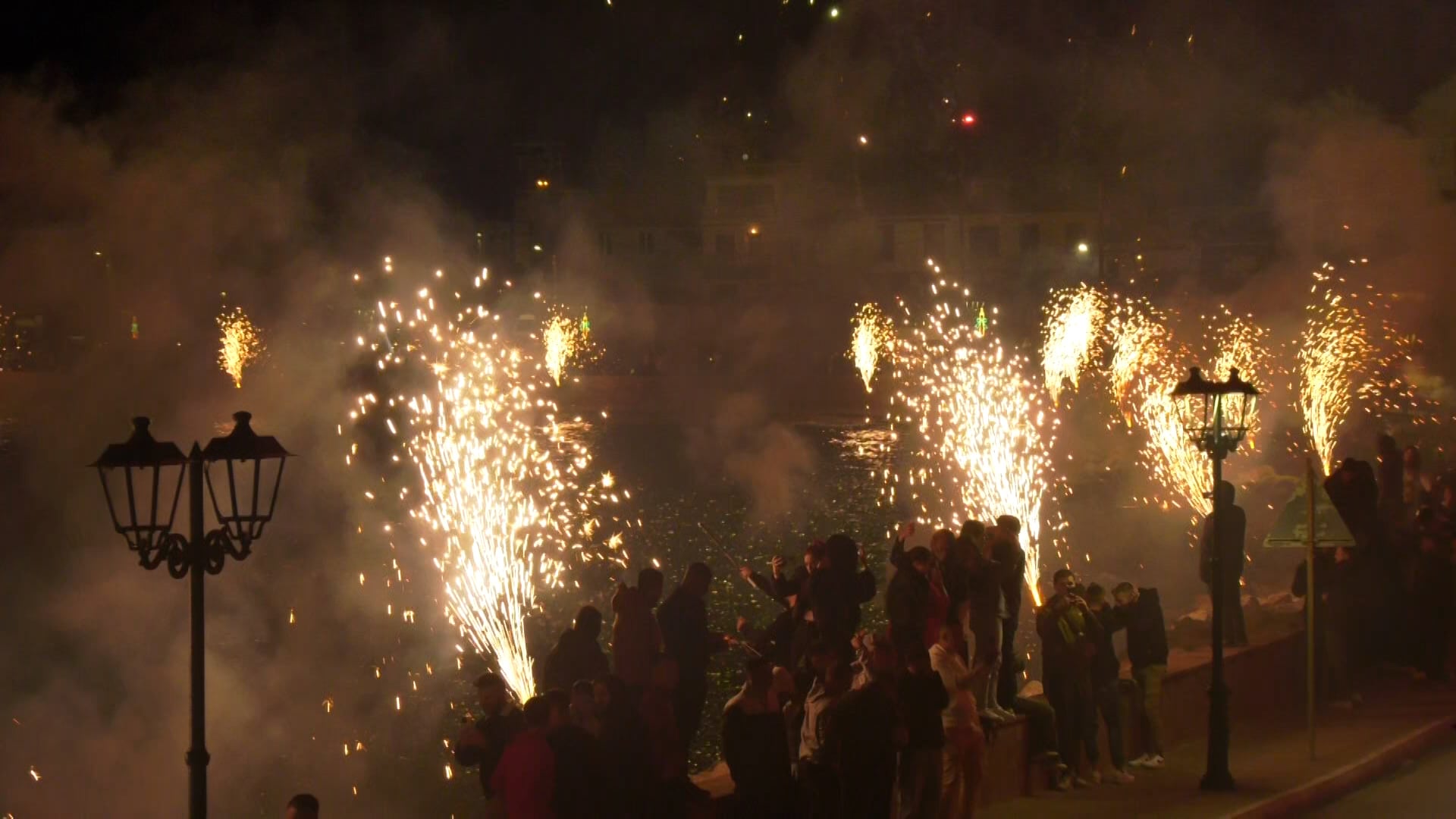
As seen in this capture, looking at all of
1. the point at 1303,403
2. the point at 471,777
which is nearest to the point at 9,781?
the point at 471,777

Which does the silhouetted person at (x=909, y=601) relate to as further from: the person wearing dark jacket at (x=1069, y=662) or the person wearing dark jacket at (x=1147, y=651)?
the person wearing dark jacket at (x=1147, y=651)

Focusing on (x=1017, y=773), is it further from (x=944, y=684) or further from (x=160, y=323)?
(x=160, y=323)

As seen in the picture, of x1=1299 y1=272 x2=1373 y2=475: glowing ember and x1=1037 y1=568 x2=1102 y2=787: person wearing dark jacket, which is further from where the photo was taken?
x1=1299 y1=272 x2=1373 y2=475: glowing ember

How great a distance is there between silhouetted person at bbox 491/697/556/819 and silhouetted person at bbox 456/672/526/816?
0.19 metres

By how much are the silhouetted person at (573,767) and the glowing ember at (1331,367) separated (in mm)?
19916

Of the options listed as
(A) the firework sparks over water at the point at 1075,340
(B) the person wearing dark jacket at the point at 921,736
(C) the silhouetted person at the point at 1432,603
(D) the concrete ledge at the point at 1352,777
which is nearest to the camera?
(B) the person wearing dark jacket at the point at 921,736

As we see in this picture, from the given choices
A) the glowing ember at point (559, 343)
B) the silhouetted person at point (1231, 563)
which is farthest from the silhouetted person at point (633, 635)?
the glowing ember at point (559, 343)

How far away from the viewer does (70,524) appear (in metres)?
18.5

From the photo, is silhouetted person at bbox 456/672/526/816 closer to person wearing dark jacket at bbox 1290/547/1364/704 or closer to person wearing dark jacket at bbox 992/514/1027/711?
person wearing dark jacket at bbox 992/514/1027/711

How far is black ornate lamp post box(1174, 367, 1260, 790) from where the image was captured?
872 cm

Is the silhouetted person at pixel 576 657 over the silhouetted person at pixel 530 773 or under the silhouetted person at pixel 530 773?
over

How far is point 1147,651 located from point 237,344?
10960 millimetres

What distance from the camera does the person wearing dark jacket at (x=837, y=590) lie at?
330 inches

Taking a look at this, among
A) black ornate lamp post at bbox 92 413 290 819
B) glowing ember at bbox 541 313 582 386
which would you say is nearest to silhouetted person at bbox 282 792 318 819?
black ornate lamp post at bbox 92 413 290 819
